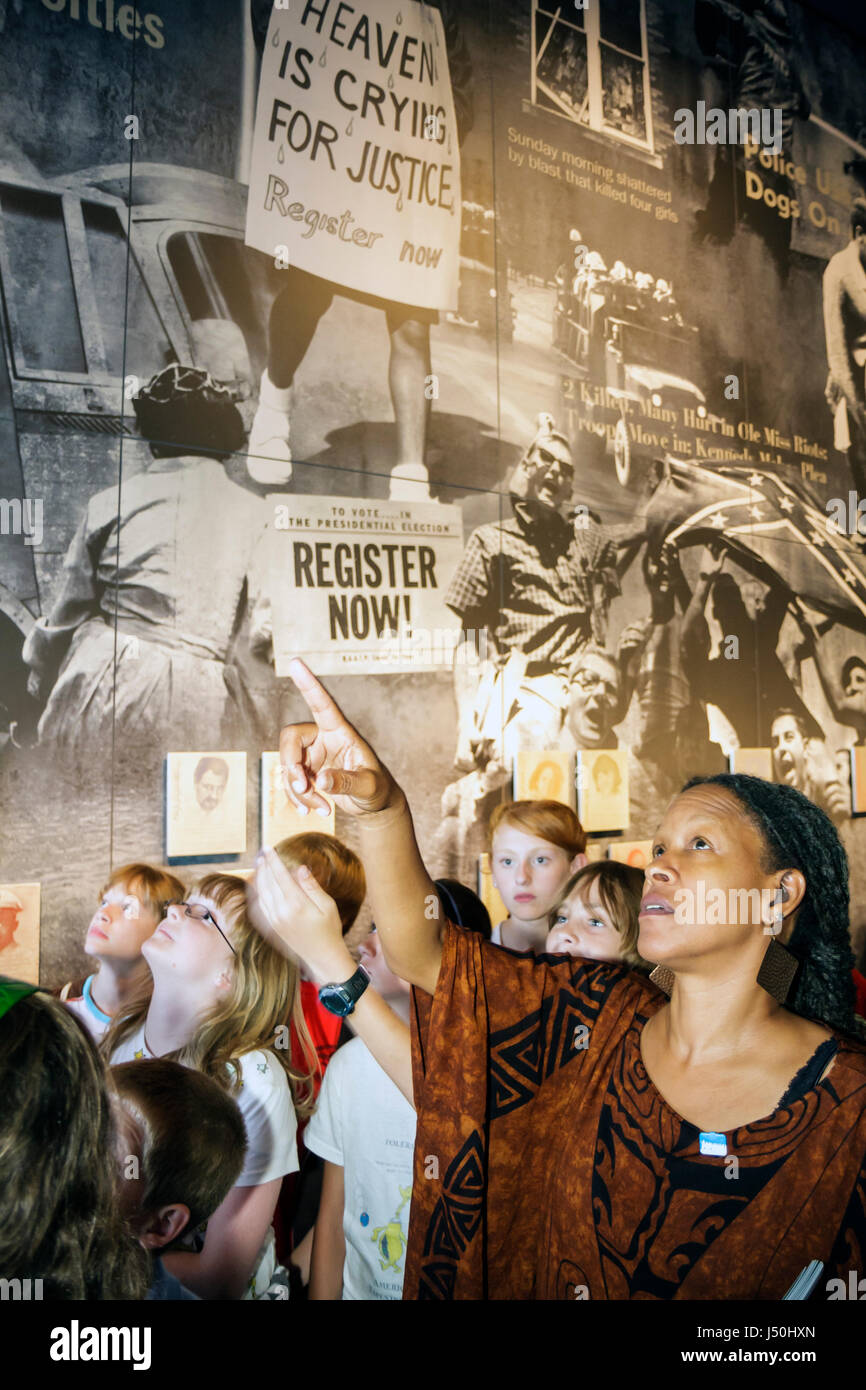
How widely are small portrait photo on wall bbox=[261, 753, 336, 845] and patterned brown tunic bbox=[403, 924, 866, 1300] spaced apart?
148 cm

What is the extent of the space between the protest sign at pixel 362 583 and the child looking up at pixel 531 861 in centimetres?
66

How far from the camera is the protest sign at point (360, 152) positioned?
347 centimetres

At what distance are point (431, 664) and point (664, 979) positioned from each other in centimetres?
208

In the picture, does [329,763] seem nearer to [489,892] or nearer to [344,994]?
[344,994]

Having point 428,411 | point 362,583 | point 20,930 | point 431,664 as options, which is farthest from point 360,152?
point 20,930

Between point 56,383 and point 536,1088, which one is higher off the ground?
point 56,383

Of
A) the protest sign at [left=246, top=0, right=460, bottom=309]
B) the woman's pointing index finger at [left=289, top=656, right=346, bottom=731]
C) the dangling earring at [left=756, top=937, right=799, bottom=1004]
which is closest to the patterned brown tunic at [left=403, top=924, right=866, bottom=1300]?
the dangling earring at [left=756, top=937, right=799, bottom=1004]

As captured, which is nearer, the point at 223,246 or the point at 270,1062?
the point at 270,1062

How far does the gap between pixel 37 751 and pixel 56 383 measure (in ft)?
3.34

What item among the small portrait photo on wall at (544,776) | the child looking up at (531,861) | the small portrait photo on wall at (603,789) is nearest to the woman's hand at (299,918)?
the child looking up at (531,861)

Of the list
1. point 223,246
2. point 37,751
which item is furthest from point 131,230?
point 37,751

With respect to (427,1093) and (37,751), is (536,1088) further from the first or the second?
(37,751)

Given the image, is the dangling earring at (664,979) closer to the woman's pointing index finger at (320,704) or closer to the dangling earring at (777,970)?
the dangling earring at (777,970)

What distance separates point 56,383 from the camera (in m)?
2.91
